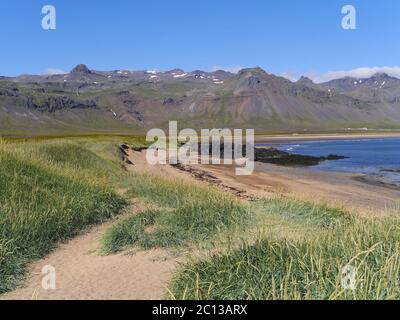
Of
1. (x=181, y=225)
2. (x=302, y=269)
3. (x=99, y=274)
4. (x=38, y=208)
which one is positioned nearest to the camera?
(x=302, y=269)

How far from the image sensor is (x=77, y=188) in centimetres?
1437

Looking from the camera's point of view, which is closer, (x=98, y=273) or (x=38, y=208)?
(x=98, y=273)

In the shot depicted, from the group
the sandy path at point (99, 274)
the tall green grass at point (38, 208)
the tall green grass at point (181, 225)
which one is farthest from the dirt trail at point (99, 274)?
the tall green grass at point (181, 225)

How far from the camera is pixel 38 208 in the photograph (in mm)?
11883

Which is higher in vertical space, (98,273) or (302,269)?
(302,269)

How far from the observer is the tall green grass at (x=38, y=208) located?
9.60m

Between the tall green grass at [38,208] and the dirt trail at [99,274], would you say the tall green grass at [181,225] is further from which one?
the tall green grass at [38,208]

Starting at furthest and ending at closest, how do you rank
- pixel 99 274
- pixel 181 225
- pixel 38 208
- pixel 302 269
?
1. pixel 38 208
2. pixel 181 225
3. pixel 99 274
4. pixel 302 269

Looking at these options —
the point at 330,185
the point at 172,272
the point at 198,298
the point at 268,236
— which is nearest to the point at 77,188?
the point at 172,272

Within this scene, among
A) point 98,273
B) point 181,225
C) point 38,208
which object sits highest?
point 38,208

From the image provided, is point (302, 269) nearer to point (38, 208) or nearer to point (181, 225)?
point (181, 225)

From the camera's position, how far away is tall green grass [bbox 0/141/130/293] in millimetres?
9602

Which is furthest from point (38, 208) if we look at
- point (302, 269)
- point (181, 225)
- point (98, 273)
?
point (302, 269)

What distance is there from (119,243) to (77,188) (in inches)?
165
